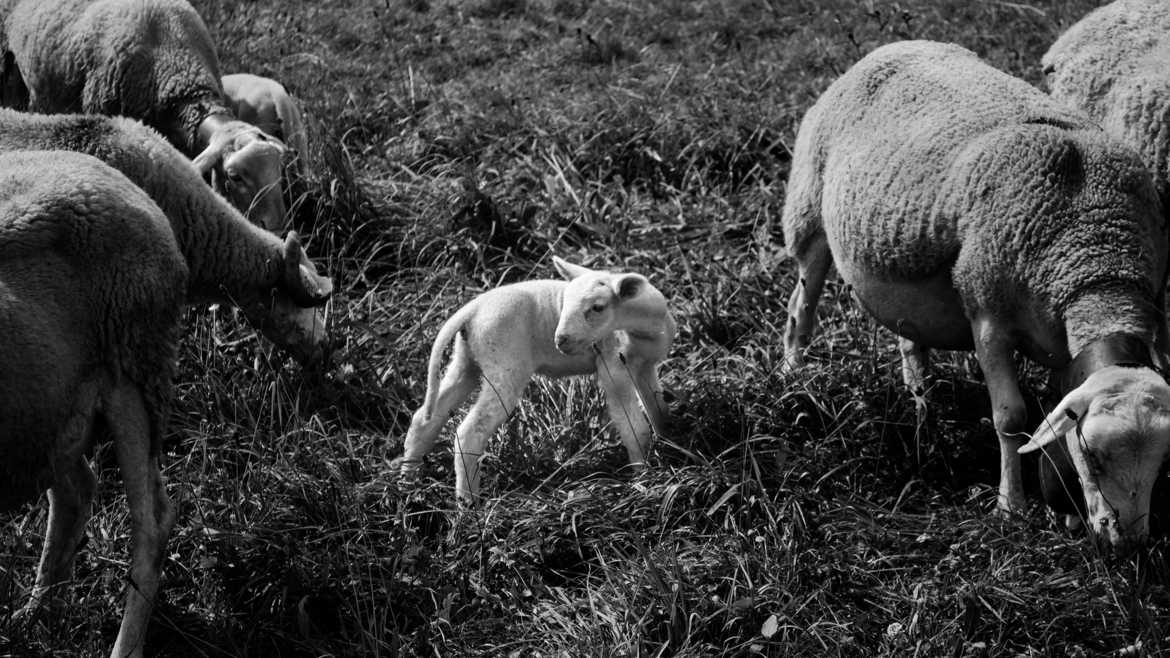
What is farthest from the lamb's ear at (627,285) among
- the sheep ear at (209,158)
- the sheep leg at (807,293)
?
the sheep ear at (209,158)

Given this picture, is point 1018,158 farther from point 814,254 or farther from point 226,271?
point 226,271

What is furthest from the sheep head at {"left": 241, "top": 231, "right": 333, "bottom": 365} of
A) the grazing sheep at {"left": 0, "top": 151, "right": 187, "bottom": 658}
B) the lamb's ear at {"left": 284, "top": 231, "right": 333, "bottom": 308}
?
the grazing sheep at {"left": 0, "top": 151, "right": 187, "bottom": 658}

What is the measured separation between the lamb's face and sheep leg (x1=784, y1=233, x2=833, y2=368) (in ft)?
4.77

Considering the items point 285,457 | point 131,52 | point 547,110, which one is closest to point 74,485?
point 285,457

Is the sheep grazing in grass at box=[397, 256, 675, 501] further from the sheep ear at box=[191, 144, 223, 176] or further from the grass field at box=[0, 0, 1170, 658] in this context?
the sheep ear at box=[191, 144, 223, 176]

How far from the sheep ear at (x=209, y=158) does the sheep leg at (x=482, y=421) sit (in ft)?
9.77

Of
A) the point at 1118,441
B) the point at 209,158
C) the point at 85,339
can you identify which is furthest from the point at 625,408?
the point at 209,158

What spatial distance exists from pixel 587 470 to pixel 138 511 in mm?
1832

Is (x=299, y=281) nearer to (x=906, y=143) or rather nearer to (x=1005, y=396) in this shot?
(x=906, y=143)

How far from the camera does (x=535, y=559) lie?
5.59 metres

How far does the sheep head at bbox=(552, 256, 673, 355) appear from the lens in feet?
18.3

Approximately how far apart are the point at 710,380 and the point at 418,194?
8.41ft

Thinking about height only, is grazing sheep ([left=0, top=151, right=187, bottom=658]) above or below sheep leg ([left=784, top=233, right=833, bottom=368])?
above

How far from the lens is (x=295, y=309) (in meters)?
6.65
